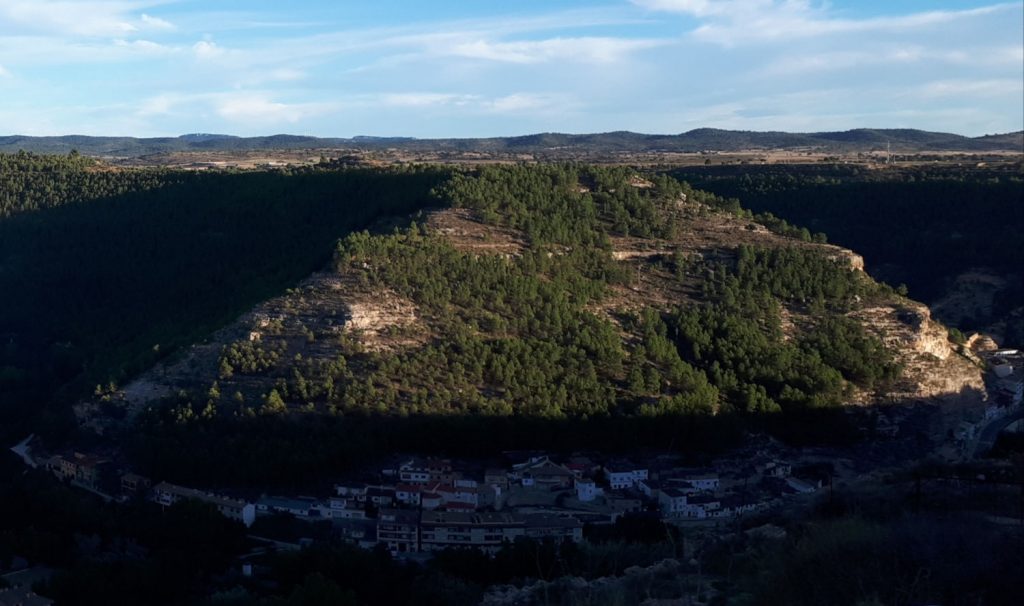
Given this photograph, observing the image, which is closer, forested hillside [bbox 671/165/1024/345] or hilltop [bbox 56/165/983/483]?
hilltop [bbox 56/165/983/483]

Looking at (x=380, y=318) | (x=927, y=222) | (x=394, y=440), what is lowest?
(x=394, y=440)

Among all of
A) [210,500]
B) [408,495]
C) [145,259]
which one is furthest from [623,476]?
[145,259]

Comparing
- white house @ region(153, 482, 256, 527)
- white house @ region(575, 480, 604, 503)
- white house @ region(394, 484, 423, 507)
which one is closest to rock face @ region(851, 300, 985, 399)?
white house @ region(575, 480, 604, 503)

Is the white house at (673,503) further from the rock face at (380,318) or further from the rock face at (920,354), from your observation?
the rock face at (920,354)

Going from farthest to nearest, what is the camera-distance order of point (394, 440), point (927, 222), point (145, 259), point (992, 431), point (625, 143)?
point (625, 143) → point (927, 222) → point (145, 259) → point (992, 431) → point (394, 440)

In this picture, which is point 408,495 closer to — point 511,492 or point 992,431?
point 511,492

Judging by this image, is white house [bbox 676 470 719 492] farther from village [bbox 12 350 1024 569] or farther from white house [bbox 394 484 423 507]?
white house [bbox 394 484 423 507]
